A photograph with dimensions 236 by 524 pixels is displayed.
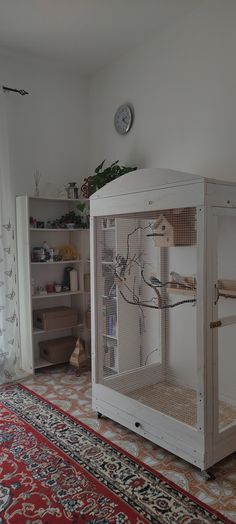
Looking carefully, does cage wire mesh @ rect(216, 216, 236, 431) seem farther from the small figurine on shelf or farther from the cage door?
the small figurine on shelf

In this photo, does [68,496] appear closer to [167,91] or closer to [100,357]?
[100,357]

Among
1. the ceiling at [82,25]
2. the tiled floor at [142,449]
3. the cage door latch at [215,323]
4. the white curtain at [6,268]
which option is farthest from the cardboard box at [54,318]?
the ceiling at [82,25]

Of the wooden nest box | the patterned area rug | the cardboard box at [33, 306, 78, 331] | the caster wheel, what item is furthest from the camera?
the cardboard box at [33, 306, 78, 331]

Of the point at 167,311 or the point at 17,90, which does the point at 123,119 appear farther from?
the point at 167,311

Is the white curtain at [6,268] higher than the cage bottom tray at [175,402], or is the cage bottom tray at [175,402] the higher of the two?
the white curtain at [6,268]

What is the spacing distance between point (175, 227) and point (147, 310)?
1.00m

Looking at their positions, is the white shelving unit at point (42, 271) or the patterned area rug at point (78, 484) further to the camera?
the white shelving unit at point (42, 271)

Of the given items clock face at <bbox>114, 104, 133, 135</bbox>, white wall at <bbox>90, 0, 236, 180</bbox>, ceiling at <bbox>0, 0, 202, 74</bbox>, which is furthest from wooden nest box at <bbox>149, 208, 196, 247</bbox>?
ceiling at <bbox>0, 0, 202, 74</bbox>

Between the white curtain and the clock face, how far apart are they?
104 cm

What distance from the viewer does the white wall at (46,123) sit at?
11.9 feet

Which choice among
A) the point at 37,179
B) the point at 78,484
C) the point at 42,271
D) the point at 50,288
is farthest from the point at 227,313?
the point at 37,179

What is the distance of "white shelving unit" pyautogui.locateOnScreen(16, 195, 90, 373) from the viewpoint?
3549 mm

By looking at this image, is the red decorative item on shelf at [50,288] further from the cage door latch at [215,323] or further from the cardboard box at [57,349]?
the cage door latch at [215,323]

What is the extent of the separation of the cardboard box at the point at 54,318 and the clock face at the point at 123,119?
1822mm
